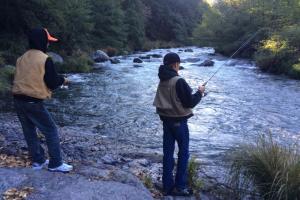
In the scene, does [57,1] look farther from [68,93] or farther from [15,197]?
[15,197]

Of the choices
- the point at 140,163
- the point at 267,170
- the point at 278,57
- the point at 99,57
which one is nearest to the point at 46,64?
the point at 140,163

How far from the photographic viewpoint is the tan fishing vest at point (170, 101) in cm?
549

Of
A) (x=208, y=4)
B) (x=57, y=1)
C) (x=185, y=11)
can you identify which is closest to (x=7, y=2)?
(x=57, y=1)

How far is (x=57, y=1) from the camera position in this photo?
28469 mm

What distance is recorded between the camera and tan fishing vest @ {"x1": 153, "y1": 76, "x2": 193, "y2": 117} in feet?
18.0

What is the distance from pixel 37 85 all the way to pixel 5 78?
40.6 feet

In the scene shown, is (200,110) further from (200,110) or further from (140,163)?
(140,163)

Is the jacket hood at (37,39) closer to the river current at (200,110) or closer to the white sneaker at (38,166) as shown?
the white sneaker at (38,166)

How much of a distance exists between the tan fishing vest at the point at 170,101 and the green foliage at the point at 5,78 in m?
10.8

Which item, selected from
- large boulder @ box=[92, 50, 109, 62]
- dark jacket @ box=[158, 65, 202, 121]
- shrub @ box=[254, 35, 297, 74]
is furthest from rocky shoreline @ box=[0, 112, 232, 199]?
large boulder @ box=[92, 50, 109, 62]

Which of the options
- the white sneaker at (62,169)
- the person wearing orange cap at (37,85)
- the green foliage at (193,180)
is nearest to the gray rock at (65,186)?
the white sneaker at (62,169)

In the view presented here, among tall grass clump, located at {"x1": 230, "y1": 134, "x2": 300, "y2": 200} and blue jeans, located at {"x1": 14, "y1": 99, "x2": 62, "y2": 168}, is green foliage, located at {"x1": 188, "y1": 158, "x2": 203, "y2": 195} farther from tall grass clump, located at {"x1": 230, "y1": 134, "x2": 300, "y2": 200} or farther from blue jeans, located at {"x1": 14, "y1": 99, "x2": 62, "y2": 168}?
blue jeans, located at {"x1": 14, "y1": 99, "x2": 62, "y2": 168}

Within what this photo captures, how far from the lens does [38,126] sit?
573 centimetres

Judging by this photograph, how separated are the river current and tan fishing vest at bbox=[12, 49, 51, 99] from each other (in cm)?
348
